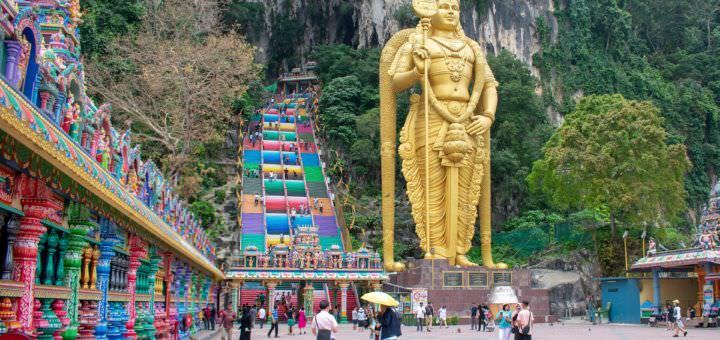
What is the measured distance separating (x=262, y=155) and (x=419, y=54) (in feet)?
53.6

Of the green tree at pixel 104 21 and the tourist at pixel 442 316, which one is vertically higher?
the green tree at pixel 104 21

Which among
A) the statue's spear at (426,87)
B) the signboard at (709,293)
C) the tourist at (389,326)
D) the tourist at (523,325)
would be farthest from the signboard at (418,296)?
the tourist at (389,326)

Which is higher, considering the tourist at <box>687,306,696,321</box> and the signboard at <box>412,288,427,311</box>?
the signboard at <box>412,288,427,311</box>

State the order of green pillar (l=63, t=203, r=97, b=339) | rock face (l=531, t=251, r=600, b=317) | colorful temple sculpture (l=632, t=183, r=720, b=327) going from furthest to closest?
rock face (l=531, t=251, r=600, b=317) → colorful temple sculpture (l=632, t=183, r=720, b=327) → green pillar (l=63, t=203, r=97, b=339)

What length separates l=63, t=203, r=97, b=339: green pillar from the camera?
5824mm

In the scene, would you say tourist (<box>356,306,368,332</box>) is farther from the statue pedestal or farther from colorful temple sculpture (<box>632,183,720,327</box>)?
colorful temple sculpture (<box>632,183,720,327</box>)

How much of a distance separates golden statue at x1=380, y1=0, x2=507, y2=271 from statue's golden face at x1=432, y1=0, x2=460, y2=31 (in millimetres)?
29

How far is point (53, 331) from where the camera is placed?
5289mm

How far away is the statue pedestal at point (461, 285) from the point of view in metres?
20.1

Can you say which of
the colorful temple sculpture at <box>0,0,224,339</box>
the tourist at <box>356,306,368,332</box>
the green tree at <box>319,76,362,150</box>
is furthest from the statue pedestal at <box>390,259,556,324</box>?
the green tree at <box>319,76,362,150</box>

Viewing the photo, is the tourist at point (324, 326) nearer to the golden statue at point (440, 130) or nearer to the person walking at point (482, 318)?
the person walking at point (482, 318)

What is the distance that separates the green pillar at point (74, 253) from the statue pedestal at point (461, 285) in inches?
579

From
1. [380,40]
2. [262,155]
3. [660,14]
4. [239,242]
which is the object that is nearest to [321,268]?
[239,242]

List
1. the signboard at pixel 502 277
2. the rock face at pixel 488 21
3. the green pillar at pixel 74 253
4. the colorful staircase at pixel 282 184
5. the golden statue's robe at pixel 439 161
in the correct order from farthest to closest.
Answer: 1. the rock face at pixel 488 21
2. the colorful staircase at pixel 282 184
3. the golden statue's robe at pixel 439 161
4. the signboard at pixel 502 277
5. the green pillar at pixel 74 253
